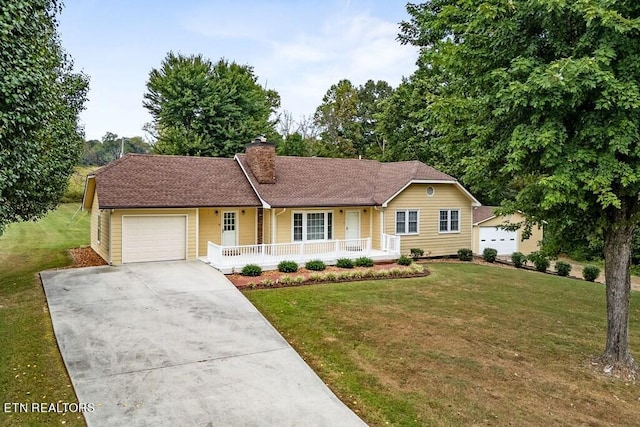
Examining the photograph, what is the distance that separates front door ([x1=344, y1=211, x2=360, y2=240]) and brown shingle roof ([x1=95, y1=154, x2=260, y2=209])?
14.4ft

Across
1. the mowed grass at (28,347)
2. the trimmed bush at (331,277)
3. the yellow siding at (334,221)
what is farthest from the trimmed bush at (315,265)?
the mowed grass at (28,347)

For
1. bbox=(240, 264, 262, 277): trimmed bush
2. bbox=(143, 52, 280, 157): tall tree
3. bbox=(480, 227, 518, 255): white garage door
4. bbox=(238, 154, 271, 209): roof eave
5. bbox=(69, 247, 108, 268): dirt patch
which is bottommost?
bbox=(240, 264, 262, 277): trimmed bush

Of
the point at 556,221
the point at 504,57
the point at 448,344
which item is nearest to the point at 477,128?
the point at 504,57

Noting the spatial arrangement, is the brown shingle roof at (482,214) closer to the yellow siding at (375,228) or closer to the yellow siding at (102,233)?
the yellow siding at (375,228)

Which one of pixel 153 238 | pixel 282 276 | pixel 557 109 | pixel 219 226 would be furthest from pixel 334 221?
pixel 557 109

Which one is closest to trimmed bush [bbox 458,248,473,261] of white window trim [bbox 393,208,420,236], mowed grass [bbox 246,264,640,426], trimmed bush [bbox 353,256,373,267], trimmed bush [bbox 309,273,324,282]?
white window trim [bbox 393,208,420,236]

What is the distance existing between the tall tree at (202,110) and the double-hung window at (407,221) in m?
17.7

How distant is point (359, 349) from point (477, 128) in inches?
188

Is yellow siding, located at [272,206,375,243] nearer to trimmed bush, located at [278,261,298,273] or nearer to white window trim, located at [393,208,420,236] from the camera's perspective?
white window trim, located at [393,208,420,236]

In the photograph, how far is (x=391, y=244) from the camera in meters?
18.2

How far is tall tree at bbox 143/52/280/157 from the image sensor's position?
31812 mm

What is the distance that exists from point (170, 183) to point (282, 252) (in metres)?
5.29

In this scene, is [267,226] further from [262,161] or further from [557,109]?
[557,109]

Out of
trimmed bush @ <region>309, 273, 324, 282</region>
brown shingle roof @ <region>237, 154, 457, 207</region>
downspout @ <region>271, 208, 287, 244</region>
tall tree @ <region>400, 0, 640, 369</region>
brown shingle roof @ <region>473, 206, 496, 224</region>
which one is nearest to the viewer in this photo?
tall tree @ <region>400, 0, 640, 369</region>
